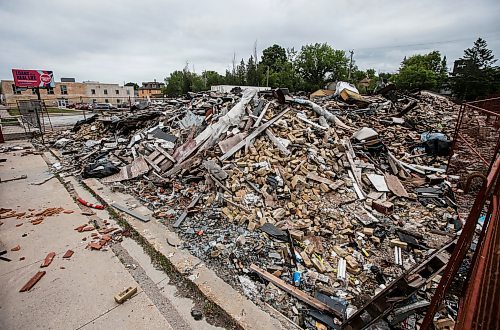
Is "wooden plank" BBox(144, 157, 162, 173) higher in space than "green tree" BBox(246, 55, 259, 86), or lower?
lower

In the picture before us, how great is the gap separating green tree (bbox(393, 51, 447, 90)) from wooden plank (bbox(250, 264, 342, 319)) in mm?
44440

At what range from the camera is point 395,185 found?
5.33 meters

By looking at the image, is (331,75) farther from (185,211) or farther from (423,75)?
(185,211)

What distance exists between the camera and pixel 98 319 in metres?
2.42

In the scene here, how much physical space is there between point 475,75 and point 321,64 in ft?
87.9

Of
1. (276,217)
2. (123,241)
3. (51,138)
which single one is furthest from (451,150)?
(51,138)

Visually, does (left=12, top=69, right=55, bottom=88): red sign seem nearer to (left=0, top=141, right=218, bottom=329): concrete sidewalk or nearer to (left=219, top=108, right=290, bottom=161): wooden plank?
(left=0, top=141, right=218, bottom=329): concrete sidewalk

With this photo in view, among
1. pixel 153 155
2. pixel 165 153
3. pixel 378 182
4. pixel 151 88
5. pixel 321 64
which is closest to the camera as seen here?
pixel 378 182

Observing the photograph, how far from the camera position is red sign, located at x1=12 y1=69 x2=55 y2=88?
23.4 meters

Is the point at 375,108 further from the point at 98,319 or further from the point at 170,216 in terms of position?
the point at 98,319

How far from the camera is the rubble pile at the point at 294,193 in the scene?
316cm

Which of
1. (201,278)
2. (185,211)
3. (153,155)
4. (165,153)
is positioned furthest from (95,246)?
(153,155)

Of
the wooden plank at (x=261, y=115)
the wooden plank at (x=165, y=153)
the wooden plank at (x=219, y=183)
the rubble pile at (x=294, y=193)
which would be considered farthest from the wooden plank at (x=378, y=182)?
the wooden plank at (x=165, y=153)

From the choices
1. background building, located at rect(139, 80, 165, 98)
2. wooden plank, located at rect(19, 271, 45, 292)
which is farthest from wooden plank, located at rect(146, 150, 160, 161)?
background building, located at rect(139, 80, 165, 98)
